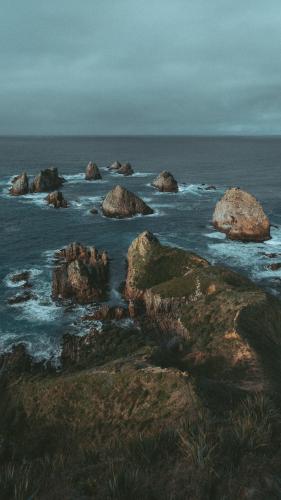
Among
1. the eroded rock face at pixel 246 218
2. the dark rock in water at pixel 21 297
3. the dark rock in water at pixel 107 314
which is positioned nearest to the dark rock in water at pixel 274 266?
the eroded rock face at pixel 246 218

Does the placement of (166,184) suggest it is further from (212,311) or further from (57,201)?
(212,311)

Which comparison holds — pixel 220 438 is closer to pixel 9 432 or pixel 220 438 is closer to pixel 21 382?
pixel 9 432

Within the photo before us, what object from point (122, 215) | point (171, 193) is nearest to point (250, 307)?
point (122, 215)

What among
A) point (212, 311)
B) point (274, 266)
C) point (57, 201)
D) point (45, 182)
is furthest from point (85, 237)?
point (45, 182)

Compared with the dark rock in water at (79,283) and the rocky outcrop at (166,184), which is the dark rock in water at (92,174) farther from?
the dark rock in water at (79,283)

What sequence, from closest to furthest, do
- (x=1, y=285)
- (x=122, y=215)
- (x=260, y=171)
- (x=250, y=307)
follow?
(x=250, y=307), (x=1, y=285), (x=122, y=215), (x=260, y=171)

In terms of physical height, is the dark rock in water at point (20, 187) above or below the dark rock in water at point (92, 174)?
below
